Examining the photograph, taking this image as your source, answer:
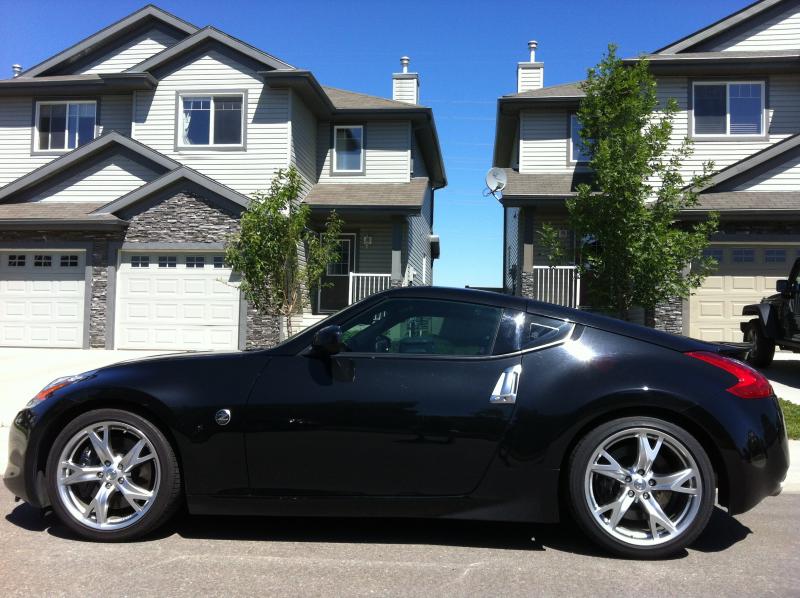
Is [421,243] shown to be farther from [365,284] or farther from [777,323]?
[777,323]

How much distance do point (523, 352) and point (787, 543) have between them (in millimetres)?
1988

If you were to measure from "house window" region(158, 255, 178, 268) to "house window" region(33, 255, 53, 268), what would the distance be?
2.65m

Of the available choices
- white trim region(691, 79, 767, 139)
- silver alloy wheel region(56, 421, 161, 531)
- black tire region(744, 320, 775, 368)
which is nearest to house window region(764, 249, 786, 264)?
black tire region(744, 320, 775, 368)

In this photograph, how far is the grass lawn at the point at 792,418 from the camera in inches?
279

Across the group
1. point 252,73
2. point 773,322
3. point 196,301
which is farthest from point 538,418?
point 252,73

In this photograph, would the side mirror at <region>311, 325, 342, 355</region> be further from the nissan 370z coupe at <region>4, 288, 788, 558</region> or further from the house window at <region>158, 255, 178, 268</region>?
the house window at <region>158, 255, 178, 268</region>

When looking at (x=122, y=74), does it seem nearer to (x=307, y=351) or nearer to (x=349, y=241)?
(x=349, y=241)

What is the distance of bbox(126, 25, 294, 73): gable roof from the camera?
1617cm

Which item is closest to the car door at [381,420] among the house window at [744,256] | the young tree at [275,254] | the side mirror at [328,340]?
the side mirror at [328,340]

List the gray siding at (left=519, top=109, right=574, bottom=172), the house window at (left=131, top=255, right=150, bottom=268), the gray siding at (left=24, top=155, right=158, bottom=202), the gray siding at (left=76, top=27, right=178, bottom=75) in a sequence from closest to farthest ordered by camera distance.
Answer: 1. the house window at (left=131, top=255, right=150, bottom=268)
2. the gray siding at (left=24, top=155, right=158, bottom=202)
3. the gray siding at (left=519, top=109, right=574, bottom=172)
4. the gray siding at (left=76, top=27, right=178, bottom=75)

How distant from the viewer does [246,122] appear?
646 inches

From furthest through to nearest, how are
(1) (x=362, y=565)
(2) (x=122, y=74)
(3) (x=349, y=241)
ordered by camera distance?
(3) (x=349, y=241)
(2) (x=122, y=74)
(1) (x=362, y=565)

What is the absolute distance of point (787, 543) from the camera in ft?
13.0

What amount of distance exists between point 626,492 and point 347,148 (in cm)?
1606
